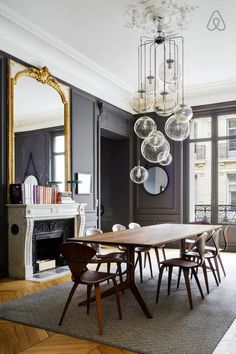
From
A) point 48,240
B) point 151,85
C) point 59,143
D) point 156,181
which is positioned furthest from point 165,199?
point 151,85

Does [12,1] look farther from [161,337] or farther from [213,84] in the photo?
[213,84]

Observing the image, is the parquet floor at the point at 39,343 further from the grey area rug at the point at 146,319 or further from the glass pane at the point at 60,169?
the glass pane at the point at 60,169

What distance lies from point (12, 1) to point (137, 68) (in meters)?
2.79

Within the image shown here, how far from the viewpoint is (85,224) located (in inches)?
262

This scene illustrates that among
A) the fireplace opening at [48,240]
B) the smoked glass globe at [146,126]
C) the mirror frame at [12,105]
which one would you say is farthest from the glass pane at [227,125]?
the fireplace opening at [48,240]

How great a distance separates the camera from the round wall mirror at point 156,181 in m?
8.38

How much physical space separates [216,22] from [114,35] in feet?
4.86

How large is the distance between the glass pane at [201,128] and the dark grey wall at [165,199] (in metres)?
0.46

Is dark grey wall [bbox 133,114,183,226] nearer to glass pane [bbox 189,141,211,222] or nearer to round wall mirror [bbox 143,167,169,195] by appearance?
round wall mirror [bbox 143,167,169,195]

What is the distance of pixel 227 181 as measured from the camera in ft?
25.6

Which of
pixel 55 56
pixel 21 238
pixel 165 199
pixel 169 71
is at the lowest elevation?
pixel 21 238

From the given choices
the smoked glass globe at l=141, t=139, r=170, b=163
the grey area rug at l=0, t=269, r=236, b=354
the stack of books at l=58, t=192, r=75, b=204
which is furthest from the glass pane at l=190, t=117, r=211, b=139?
the grey area rug at l=0, t=269, r=236, b=354

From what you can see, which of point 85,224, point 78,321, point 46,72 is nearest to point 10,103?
point 46,72

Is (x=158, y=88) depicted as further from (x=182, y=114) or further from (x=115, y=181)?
(x=115, y=181)
